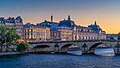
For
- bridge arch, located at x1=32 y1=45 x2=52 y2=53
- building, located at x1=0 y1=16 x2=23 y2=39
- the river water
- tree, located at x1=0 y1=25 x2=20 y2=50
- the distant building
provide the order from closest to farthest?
1. the river water
2. tree, located at x1=0 y1=25 x2=20 y2=50
3. bridge arch, located at x1=32 y1=45 x2=52 y2=53
4. building, located at x1=0 y1=16 x2=23 y2=39
5. the distant building

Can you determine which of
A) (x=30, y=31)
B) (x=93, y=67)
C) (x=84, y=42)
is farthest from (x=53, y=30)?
(x=93, y=67)

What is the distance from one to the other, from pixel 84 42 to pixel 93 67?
5356cm

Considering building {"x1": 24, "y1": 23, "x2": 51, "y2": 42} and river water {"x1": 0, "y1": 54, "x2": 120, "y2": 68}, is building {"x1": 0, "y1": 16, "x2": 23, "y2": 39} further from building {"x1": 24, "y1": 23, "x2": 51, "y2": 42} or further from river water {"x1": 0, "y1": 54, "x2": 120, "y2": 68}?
river water {"x1": 0, "y1": 54, "x2": 120, "y2": 68}

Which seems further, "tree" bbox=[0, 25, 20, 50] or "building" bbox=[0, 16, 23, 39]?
"building" bbox=[0, 16, 23, 39]

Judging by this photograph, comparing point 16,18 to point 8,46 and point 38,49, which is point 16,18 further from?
point 8,46

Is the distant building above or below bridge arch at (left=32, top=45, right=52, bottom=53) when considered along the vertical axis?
above

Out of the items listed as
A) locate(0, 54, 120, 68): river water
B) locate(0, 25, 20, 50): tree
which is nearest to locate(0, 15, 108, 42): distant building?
locate(0, 25, 20, 50): tree

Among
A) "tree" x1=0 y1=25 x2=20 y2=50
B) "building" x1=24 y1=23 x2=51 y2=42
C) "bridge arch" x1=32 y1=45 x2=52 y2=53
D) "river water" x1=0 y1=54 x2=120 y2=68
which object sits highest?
"building" x1=24 y1=23 x2=51 y2=42

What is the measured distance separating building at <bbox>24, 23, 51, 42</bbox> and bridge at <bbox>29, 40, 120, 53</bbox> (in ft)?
97.2

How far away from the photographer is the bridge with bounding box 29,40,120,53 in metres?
111

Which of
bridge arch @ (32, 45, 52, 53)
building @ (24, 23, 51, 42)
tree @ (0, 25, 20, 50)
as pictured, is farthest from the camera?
building @ (24, 23, 51, 42)

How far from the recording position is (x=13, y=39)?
105938mm

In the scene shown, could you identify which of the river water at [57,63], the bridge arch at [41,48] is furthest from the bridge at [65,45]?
the river water at [57,63]

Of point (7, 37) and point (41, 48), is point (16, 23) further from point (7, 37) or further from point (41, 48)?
point (7, 37)
